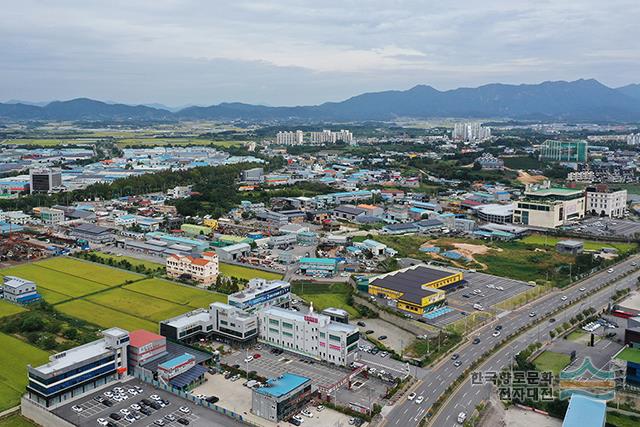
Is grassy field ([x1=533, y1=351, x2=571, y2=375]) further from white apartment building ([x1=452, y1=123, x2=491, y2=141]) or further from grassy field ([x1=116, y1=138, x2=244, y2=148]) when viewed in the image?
white apartment building ([x1=452, y1=123, x2=491, y2=141])

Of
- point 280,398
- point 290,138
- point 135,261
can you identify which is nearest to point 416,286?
point 280,398

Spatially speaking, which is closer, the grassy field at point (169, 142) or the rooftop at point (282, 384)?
the rooftop at point (282, 384)

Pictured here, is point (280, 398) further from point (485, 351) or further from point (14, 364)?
point (14, 364)

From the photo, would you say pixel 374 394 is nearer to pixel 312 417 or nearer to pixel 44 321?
pixel 312 417

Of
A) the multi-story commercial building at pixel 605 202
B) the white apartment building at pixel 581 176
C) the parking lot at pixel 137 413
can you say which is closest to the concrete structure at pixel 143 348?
the parking lot at pixel 137 413

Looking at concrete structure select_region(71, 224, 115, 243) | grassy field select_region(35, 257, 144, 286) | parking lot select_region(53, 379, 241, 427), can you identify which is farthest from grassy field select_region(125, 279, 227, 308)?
concrete structure select_region(71, 224, 115, 243)

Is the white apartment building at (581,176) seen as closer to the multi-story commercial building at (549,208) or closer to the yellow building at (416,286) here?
the multi-story commercial building at (549,208)
